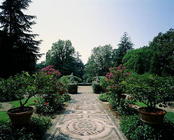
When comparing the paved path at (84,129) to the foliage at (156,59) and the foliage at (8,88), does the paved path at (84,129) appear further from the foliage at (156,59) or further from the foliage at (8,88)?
the foliage at (156,59)

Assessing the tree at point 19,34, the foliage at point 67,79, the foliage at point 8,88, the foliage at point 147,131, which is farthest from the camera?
the tree at point 19,34

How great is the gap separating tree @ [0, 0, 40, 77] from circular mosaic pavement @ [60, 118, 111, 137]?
1392 cm

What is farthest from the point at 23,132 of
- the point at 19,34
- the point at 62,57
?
the point at 62,57

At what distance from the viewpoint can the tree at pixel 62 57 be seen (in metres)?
37.4

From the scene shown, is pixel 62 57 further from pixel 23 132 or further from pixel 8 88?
pixel 23 132

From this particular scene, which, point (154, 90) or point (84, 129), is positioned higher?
point (154, 90)

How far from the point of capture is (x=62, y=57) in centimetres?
3897

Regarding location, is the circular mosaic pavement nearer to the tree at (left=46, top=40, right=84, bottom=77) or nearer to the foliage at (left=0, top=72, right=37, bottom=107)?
the foliage at (left=0, top=72, right=37, bottom=107)

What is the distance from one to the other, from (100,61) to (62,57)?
429 inches

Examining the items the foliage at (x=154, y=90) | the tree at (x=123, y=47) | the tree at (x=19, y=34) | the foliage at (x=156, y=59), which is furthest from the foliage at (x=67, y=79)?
the tree at (x=123, y=47)

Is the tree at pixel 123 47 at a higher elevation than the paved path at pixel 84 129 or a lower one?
higher

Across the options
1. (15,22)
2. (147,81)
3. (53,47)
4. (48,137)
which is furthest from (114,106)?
(53,47)

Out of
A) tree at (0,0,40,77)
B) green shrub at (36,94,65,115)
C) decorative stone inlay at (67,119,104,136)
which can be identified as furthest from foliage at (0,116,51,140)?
tree at (0,0,40,77)

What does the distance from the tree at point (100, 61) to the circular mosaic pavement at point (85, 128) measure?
104ft
